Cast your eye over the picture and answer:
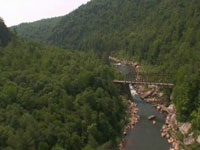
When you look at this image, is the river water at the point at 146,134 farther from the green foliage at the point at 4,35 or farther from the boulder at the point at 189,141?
the green foliage at the point at 4,35

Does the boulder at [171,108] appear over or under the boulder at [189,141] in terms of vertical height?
under

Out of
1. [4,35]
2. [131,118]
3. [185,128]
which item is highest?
[4,35]

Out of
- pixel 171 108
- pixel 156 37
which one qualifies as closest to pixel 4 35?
pixel 171 108

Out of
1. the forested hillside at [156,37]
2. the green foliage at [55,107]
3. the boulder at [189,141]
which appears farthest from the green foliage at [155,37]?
the green foliage at [55,107]

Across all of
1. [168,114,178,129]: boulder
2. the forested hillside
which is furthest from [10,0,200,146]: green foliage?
[168,114,178,129]: boulder

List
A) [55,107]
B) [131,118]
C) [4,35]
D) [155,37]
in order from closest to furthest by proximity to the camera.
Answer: [55,107]
[131,118]
[4,35]
[155,37]

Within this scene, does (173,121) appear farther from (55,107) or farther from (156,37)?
(156,37)
